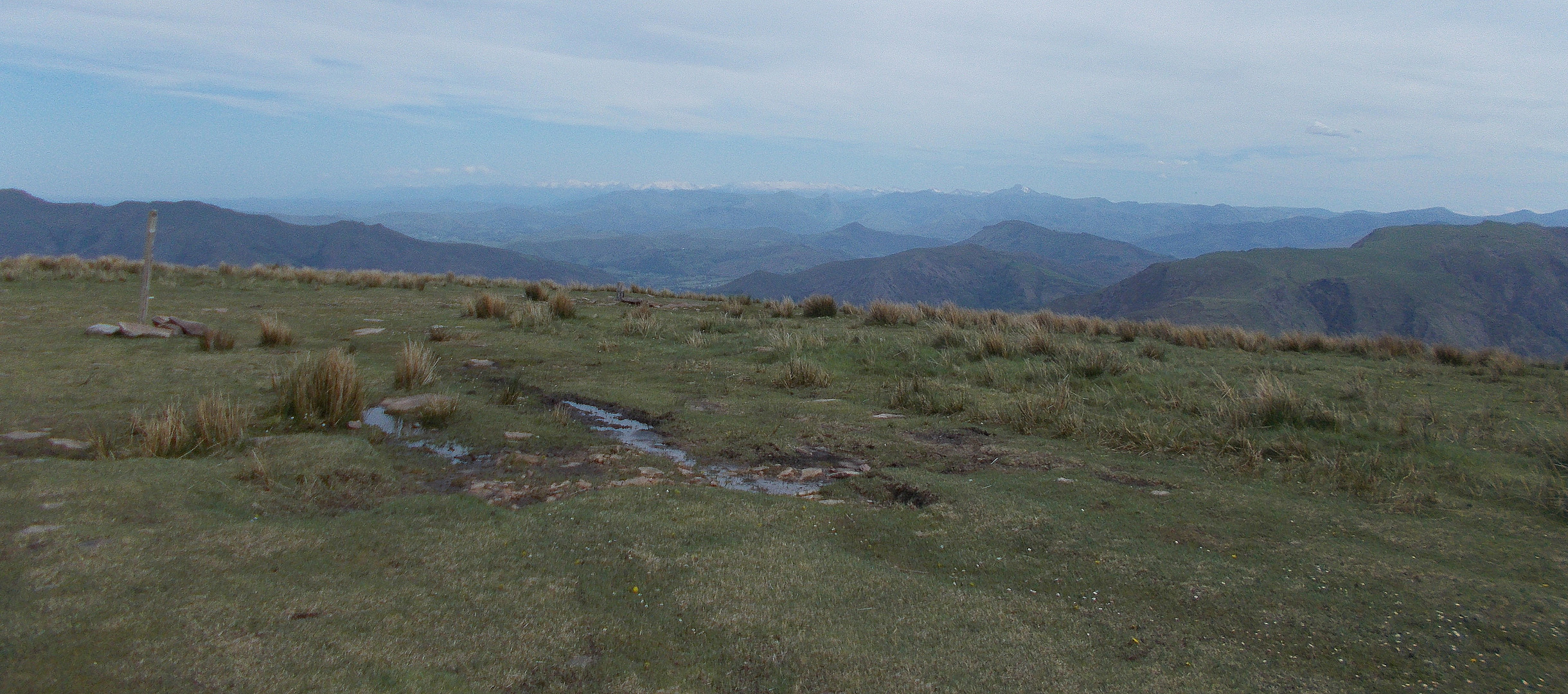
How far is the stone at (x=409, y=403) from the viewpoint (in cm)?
764

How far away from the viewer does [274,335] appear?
10.9 metres

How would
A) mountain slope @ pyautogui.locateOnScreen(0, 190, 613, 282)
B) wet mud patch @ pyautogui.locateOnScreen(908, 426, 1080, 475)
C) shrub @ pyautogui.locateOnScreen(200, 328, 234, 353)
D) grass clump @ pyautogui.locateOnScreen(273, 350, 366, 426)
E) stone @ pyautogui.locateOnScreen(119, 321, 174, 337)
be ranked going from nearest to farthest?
wet mud patch @ pyautogui.locateOnScreen(908, 426, 1080, 475) → grass clump @ pyautogui.locateOnScreen(273, 350, 366, 426) → shrub @ pyautogui.locateOnScreen(200, 328, 234, 353) → stone @ pyautogui.locateOnScreen(119, 321, 174, 337) → mountain slope @ pyautogui.locateOnScreen(0, 190, 613, 282)

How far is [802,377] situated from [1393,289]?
183m

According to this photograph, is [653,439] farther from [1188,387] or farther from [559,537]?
[1188,387]

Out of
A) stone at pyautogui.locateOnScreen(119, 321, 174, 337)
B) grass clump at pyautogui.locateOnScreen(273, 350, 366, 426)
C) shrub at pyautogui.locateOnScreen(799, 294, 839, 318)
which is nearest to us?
grass clump at pyautogui.locateOnScreen(273, 350, 366, 426)

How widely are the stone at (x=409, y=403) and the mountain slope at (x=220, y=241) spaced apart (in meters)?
155

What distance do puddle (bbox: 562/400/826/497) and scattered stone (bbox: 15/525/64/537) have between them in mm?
3972

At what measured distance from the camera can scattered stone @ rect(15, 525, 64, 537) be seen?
3969mm

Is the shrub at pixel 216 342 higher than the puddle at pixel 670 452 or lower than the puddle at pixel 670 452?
higher

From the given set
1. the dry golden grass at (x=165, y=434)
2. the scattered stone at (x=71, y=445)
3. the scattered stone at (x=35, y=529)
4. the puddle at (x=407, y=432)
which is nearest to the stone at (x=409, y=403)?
the puddle at (x=407, y=432)

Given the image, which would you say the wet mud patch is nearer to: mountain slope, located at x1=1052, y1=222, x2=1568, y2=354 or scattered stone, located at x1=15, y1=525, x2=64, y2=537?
scattered stone, located at x1=15, y1=525, x2=64, y2=537

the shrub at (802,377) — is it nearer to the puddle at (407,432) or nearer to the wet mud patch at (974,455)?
the wet mud patch at (974,455)

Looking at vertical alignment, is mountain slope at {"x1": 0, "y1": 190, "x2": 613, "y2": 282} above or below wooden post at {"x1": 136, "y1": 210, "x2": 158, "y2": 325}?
above

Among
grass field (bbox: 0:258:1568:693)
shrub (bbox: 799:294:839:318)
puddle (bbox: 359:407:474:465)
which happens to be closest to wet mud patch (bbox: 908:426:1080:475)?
grass field (bbox: 0:258:1568:693)
